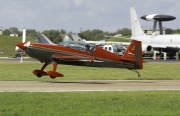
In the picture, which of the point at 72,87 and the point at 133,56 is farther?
the point at 133,56

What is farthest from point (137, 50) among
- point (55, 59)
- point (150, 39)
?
point (150, 39)

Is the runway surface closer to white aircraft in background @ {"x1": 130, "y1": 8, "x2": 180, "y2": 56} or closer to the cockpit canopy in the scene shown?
the cockpit canopy

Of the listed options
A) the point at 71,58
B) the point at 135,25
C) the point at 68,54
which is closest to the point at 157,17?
the point at 135,25

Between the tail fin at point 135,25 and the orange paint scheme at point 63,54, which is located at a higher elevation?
the tail fin at point 135,25

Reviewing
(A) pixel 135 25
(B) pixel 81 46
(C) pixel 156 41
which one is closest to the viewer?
(B) pixel 81 46

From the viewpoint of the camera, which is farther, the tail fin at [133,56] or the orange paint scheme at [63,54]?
the tail fin at [133,56]

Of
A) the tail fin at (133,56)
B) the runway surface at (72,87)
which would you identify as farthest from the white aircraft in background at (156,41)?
the runway surface at (72,87)

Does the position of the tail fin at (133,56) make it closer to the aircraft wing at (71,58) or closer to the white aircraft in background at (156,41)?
the aircraft wing at (71,58)

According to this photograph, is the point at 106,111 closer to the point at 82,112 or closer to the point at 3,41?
the point at 82,112

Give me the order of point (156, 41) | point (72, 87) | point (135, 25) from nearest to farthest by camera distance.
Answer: point (72, 87)
point (156, 41)
point (135, 25)

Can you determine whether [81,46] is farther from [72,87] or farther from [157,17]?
[157,17]

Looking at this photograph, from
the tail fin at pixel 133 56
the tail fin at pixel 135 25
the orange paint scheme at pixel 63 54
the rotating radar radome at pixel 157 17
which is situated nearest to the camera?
the orange paint scheme at pixel 63 54

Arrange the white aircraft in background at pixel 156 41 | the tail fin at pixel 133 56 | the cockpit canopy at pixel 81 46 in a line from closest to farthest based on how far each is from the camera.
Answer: the cockpit canopy at pixel 81 46
the tail fin at pixel 133 56
the white aircraft in background at pixel 156 41

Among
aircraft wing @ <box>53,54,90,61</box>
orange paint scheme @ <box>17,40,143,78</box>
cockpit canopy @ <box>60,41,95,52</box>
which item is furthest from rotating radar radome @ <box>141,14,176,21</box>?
aircraft wing @ <box>53,54,90,61</box>
